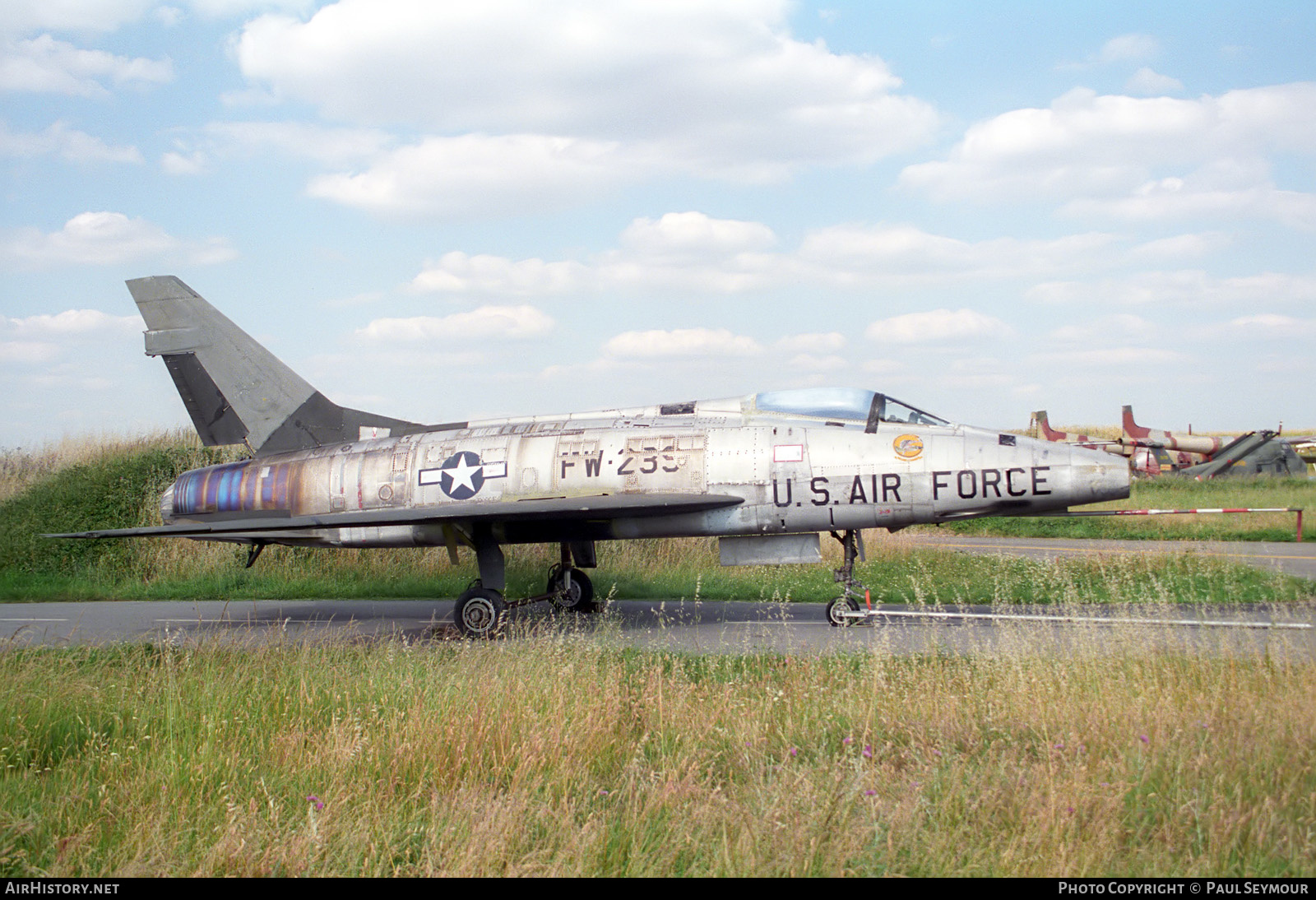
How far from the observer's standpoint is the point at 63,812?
4.79 meters

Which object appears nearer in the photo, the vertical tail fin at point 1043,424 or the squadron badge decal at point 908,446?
the squadron badge decal at point 908,446

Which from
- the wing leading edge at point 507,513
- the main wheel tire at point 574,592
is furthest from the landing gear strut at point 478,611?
the main wheel tire at point 574,592

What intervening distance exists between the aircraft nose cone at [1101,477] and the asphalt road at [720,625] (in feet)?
4.35

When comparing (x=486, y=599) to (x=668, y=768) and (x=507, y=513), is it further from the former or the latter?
(x=668, y=768)

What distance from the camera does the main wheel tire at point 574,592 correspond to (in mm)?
13352

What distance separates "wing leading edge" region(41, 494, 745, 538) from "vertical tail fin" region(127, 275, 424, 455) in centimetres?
229

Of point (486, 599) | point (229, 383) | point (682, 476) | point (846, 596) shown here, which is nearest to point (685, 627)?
point (682, 476)

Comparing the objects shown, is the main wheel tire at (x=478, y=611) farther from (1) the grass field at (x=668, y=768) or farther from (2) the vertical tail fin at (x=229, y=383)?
(1) the grass field at (x=668, y=768)

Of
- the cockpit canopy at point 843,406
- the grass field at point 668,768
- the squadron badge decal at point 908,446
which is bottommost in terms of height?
the grass field at point 668,768

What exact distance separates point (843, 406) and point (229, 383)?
900 centimetres

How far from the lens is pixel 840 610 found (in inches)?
440

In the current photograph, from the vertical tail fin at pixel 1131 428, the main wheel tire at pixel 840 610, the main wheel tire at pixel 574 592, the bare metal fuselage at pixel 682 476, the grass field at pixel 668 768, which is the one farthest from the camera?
the vertical tail fin at pixel 1131 428

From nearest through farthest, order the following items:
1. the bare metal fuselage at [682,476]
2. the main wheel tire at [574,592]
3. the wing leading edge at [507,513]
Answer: the bare metal fuselage at [682,476]
the wing leading edge at [507,513]
the main wheel tire at [574,592]

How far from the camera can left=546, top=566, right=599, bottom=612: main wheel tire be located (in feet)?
43.8
